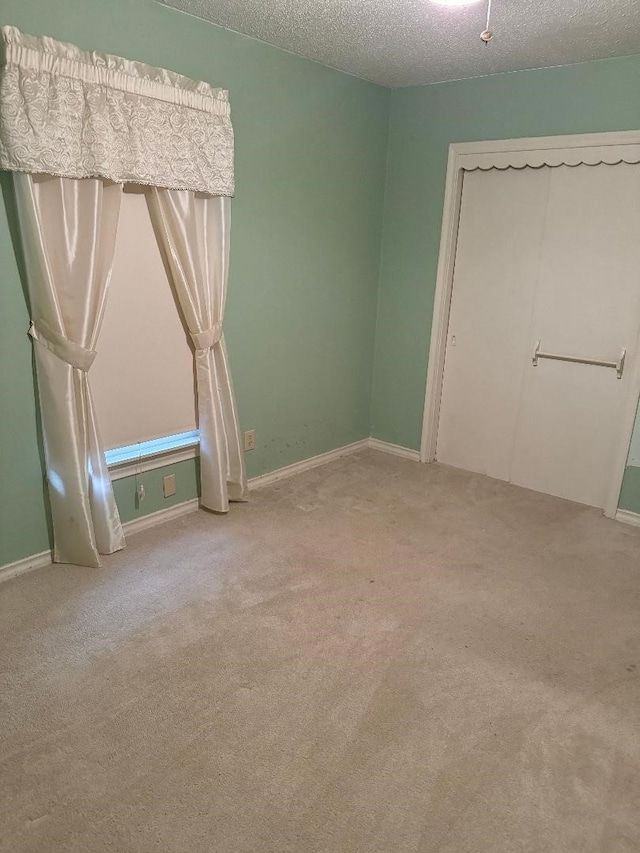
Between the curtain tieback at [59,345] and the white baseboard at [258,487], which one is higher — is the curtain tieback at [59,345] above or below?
above

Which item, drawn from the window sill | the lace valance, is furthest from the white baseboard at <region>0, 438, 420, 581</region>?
the lace valance

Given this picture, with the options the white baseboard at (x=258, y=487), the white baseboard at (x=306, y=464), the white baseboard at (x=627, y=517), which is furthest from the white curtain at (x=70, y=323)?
the white baseboard at (x=627, y=517)

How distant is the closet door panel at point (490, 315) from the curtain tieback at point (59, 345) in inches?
98.5

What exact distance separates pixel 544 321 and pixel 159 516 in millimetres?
2576

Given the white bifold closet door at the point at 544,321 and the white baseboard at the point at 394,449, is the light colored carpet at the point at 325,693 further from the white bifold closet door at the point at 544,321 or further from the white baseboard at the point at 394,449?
the white baseboard at the point at 394,449

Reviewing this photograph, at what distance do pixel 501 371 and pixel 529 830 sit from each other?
2830mm

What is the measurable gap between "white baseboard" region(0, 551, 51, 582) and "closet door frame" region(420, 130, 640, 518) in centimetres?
260

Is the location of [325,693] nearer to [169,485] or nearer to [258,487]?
[169,485]

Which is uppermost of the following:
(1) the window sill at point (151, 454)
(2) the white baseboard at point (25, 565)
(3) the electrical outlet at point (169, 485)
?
(1) the window sill at point (151, 454)

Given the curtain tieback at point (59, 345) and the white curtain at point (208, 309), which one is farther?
the white curtain at point (208, 309)

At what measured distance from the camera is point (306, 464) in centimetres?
410

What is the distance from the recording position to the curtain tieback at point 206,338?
3.09m

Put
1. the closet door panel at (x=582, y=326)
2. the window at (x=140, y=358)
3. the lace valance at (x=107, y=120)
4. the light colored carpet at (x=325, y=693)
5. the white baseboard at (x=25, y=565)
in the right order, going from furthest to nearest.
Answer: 1. the closet door panel at (x=582, y=326)
2. the window at (x=140, y=358)
3. the white baseboard at (x=25, y=565)
4. the lace valance at (x=107, y=120)
5. the light colored carpet at (x=325, y=693)

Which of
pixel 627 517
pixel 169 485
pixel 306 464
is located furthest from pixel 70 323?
pixel 627 517
